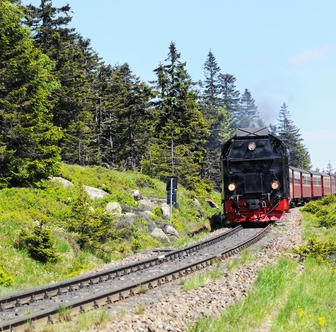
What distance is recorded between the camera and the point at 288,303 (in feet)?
28.2

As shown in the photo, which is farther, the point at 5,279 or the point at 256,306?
the point at 5,279

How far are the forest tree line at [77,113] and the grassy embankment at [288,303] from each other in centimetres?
1352

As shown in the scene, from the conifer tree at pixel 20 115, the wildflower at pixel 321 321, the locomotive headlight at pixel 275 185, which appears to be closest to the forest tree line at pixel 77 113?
the conifer tree at pixel 20 115

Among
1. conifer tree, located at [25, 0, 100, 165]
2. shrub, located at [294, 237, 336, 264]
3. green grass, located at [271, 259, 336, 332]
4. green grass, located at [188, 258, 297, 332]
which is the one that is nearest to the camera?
green grass, located at [188, 258, 297, 332]

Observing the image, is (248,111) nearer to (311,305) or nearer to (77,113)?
(77,113)

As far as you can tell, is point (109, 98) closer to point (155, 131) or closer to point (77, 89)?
point (155, 131)

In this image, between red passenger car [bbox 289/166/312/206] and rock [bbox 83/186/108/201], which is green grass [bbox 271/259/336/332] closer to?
rock [bbox 83/186/108/201]

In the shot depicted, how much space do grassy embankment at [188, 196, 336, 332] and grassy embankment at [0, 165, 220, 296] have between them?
568 cm

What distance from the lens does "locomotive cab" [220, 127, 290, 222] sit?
2025 cm

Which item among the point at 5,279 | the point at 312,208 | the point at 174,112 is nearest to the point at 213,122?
the point at 174,112

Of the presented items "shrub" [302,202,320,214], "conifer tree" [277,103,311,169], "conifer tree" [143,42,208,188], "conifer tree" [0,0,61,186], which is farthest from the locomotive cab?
"conifer tree" [277,103,311,169]

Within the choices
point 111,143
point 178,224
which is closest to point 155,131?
point 111,143

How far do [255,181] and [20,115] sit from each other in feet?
36.0

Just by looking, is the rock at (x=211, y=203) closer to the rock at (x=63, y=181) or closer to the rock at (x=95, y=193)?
the rock at (x=95, y=193)
